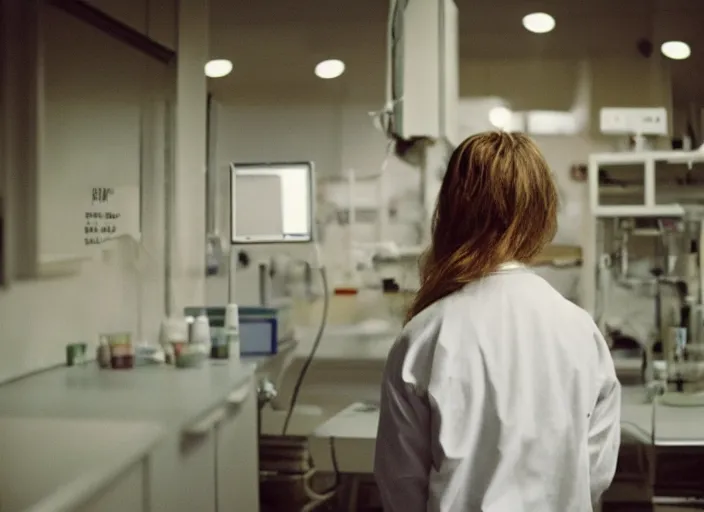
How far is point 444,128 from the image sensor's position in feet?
7.67

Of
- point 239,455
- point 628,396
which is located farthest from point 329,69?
point 628,396

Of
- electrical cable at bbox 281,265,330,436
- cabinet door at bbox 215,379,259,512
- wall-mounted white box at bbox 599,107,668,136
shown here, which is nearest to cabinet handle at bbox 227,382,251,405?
cabinet door at bbox 215,379,259,512

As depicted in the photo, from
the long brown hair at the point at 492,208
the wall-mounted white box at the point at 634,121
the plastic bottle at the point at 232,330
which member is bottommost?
the plastic bottle at the point at 232,330

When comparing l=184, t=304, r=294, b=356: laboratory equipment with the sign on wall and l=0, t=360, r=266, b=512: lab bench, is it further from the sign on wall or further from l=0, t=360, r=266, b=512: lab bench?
the sign on wall

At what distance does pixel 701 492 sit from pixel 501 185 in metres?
1.59

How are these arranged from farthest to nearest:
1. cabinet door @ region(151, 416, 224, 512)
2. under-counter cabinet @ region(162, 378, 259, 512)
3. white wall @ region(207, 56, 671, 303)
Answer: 1. white wall @ region(207, 56, 671, 303)
2. under-counter cabinet @ region(162, 378, 259, 512)
3. cabinet door @ region(151, 416, 224, 512)

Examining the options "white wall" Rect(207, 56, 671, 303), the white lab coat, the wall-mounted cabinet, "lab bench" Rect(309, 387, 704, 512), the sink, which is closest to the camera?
the white lab coat

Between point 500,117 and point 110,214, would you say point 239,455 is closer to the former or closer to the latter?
point 110,214

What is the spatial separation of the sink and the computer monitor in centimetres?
102

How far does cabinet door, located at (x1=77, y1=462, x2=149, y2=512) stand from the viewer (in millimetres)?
1349

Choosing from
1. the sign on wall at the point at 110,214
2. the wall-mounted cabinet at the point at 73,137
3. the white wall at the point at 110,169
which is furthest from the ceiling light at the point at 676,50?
the sign on wall at the point at 110,214

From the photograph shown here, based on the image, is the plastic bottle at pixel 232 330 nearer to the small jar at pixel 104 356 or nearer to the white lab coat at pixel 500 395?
the small jar at pixel 104 356

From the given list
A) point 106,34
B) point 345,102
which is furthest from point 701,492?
point 106,34

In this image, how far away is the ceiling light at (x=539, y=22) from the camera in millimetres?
2586
